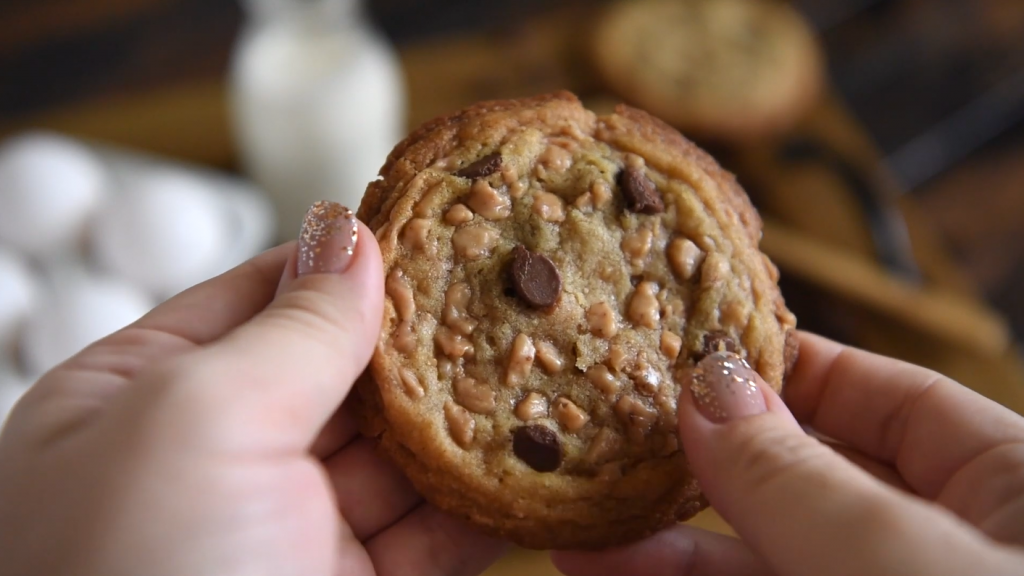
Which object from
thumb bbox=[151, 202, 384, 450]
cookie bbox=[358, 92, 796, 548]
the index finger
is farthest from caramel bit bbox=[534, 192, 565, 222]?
the index finger

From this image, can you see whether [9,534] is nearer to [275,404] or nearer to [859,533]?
[275,404]

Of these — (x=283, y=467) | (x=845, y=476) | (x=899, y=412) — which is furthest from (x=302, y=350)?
(x=899, y=412)

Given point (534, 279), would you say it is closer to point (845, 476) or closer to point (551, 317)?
point (551, 317)

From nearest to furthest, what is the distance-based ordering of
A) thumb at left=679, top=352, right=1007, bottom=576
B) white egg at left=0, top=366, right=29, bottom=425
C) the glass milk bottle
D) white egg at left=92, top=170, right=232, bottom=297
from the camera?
thumb at left=679, top=352, right=1007, bottom=576, white egg at left=0, top=366, right=29, bottom=425, white egg at left=92, top=170, right=232, bottom=297, the glass milk bottle

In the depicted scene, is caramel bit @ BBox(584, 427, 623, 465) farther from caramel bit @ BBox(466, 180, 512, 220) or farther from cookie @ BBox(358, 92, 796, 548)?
caramel bit @ BBox(466, 180, 512, 220)

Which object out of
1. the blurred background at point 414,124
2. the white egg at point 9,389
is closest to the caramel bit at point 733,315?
the blurred background at point 414,124
